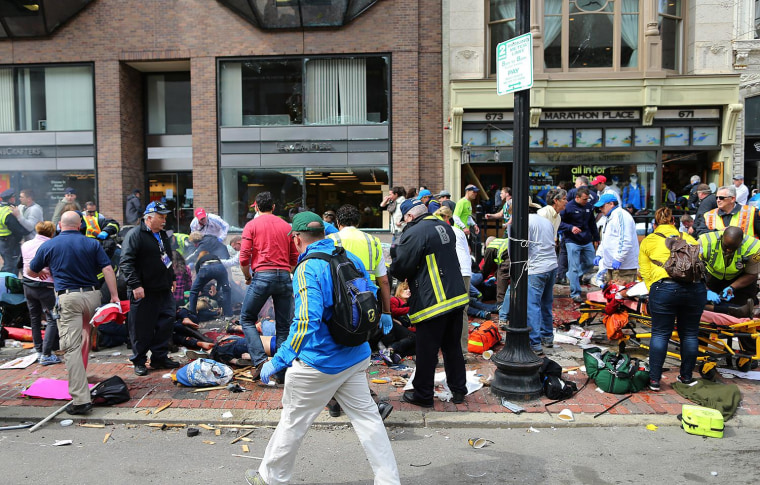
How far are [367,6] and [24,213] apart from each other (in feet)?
35.4

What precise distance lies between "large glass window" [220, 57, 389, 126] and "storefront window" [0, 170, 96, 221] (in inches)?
204

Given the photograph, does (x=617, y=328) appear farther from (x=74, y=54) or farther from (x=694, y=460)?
(x=74, y=54)

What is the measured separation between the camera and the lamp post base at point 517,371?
5.60 m

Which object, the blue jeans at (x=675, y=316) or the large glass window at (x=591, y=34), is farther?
the large glass window at (x=591, y=34)

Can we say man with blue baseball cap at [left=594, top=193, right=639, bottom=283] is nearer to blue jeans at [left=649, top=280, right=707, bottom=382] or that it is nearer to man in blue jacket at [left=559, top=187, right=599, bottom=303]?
man in blue jacket at [left=559, top=187, right=599, bottom=303]

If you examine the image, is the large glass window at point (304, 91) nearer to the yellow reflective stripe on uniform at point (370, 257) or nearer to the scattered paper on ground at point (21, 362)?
the scattered paper on ground at point (21, 362)

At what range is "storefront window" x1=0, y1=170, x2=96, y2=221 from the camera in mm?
18547

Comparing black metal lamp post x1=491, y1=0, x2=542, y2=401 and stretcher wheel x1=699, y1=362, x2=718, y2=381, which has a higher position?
black metal lamp post x1=491, y1=0, x2=542, y2=401

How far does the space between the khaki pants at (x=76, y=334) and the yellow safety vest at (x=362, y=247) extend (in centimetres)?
257

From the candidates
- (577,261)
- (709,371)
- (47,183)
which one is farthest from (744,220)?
(47,183)

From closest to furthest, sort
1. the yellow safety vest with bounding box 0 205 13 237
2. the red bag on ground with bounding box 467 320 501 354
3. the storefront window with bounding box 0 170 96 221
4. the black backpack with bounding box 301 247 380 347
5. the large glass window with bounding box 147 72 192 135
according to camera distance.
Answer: the black backpack with bounding box 301 247 380 347
the red bag on ground with bounding box 467 320 501 354
the yellow safety vest with bounding box 0 205 13 237
the storefront window with bounding box 0 170 96 221
the large glass window with bounding box 147 72 192 135

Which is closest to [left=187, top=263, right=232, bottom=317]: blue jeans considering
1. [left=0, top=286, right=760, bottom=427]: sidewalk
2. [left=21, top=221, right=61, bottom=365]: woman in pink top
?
[left=21, top=221, right=61, bottom=365]: woman in pink top

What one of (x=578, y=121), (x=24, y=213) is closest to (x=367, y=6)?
(x=578, y=121)

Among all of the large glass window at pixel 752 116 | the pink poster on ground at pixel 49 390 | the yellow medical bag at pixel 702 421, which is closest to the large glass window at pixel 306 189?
the large glass window at pixel 752 116
